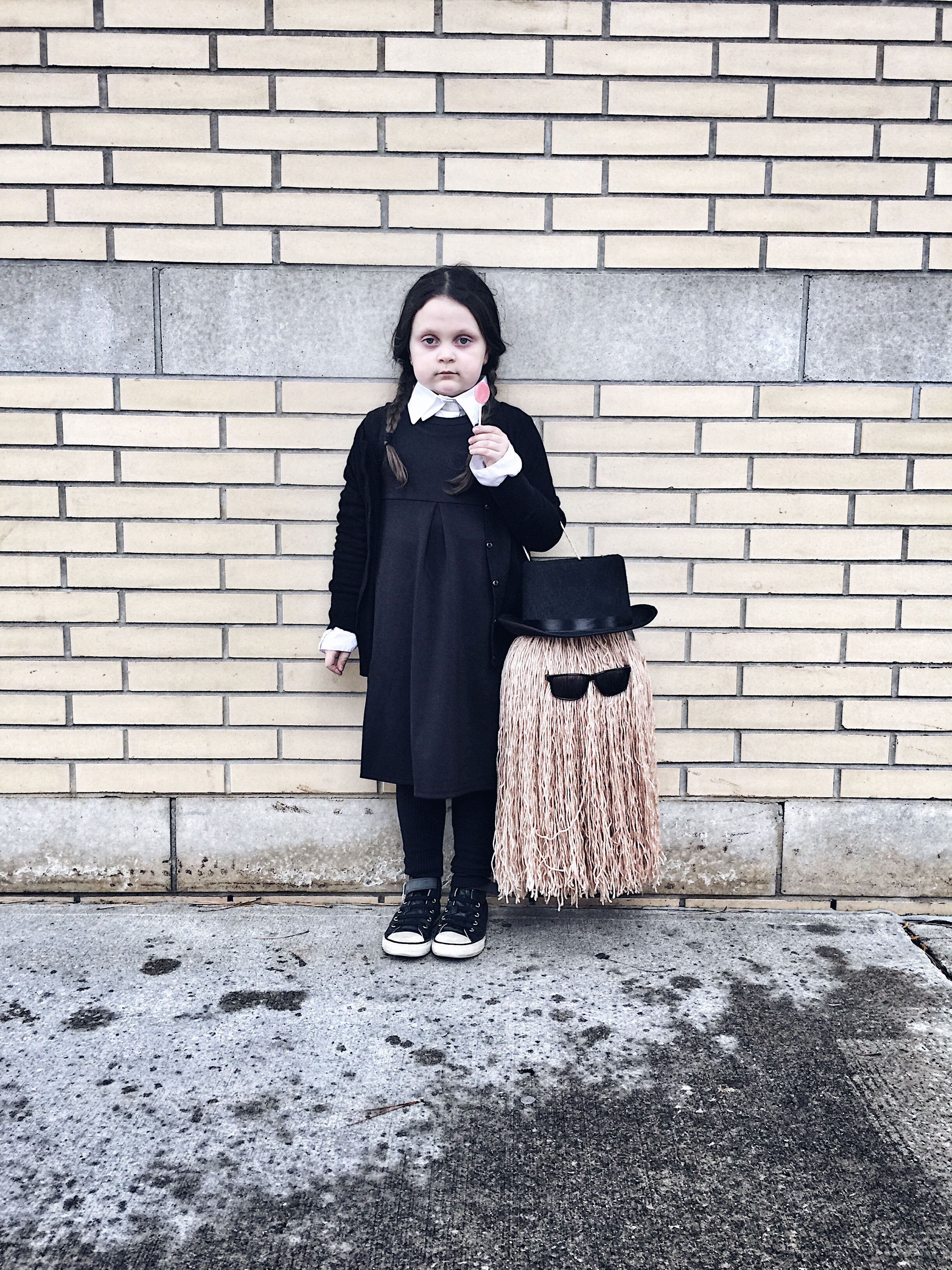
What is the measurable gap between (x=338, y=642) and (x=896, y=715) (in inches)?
71.5

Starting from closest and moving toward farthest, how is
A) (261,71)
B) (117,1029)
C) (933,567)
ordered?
(117,1029), (261,71), (933,567)

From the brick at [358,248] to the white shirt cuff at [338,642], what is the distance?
3.73ft

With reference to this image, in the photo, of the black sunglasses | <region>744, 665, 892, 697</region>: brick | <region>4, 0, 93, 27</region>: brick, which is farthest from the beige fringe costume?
<region>4, 0, 93, 27</region>: brick

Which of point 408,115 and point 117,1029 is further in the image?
point 408,115

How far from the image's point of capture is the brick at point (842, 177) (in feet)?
9.47

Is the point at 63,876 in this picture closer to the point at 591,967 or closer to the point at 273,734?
the point at 273,734

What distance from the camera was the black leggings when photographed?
9.36ft

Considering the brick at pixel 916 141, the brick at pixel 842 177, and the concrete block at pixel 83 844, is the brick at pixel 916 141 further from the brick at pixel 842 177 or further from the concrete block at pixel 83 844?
the concrete block at pixel 83 844

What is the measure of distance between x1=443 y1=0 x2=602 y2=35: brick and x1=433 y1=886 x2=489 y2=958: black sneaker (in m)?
2.57

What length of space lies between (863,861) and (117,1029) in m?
2.30

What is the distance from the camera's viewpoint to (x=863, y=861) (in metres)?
3.09

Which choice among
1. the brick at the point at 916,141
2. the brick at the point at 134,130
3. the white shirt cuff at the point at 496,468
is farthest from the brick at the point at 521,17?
the white shirt cuff at the point at 496,468

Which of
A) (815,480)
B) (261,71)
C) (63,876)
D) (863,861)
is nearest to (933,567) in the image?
(815,480)

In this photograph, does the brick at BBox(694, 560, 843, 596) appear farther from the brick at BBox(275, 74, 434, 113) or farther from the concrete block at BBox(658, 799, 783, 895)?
the brick at BBox(275, 74, 434, 113)
